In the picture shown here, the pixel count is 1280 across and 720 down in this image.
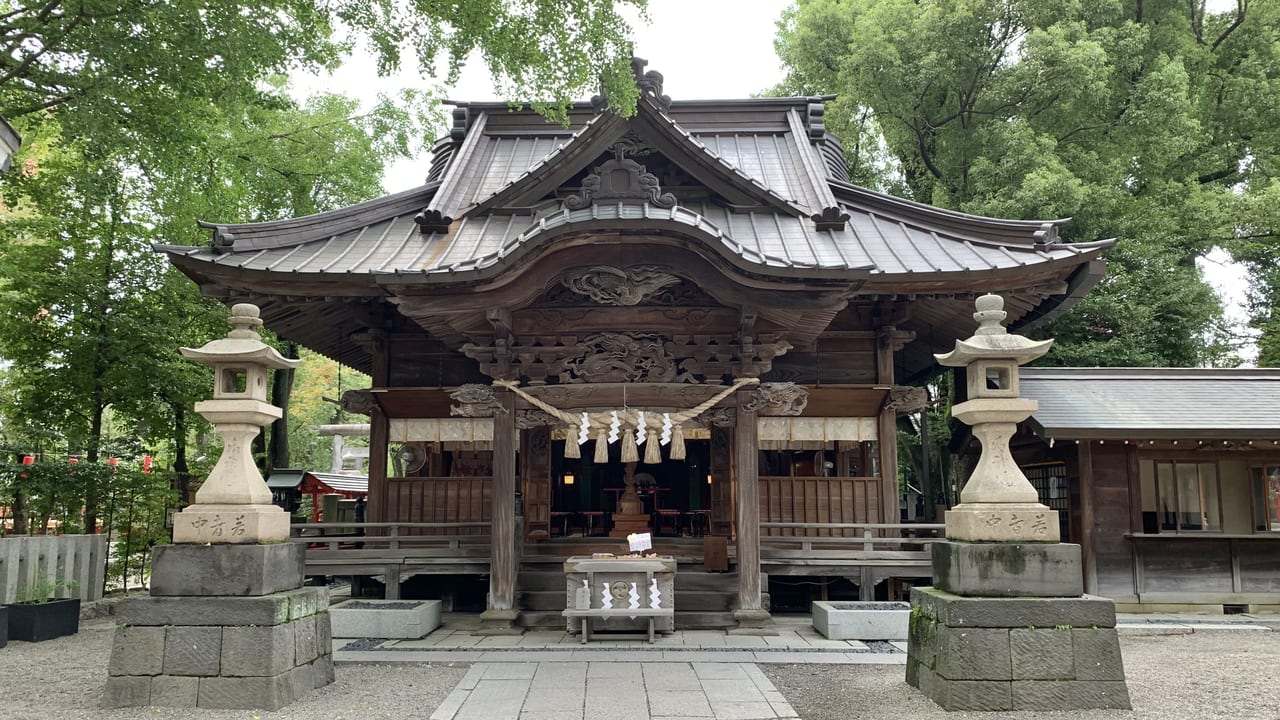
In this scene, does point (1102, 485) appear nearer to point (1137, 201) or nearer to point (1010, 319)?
point (1010, 319)

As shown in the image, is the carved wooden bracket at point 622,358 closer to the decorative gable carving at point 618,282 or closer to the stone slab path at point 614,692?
the decorative gable carving at point 618,282

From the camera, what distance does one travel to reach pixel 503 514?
10211 mm

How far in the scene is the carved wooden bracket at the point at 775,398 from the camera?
399 inches

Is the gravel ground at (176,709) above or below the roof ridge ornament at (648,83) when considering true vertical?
below

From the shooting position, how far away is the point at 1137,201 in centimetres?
1908

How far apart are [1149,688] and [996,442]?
2579 mm

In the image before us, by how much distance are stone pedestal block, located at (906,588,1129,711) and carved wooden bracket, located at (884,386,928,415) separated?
520 centimetres

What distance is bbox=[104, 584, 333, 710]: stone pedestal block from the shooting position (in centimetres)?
648

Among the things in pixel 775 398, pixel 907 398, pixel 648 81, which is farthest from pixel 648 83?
pixel 907 398

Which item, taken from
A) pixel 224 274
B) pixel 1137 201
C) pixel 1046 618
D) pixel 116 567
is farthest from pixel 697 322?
pixel 1137 201

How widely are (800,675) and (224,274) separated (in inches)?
321

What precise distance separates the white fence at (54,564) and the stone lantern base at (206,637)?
4886 millimetres

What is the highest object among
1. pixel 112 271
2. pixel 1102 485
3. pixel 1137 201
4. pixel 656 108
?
pixel 1137 201

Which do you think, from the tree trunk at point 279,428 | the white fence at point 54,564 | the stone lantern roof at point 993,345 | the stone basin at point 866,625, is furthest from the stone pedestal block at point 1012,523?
the tree trunk at point 279,428
